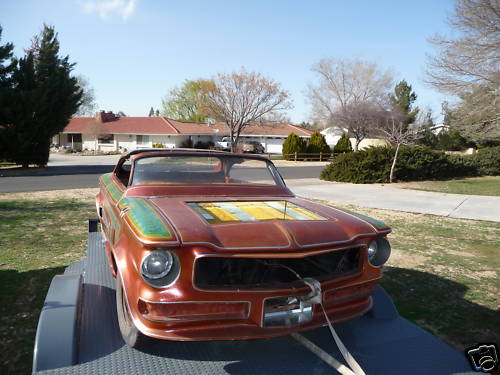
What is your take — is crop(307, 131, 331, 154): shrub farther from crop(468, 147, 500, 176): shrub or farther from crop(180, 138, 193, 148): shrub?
crop(468, 147, 500, 176): shrub

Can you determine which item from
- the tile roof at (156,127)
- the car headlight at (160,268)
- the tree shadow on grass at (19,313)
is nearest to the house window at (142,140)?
the tile roof at (156,127)

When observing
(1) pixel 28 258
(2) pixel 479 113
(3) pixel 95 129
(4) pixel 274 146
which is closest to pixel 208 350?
(1) pixel 28 258

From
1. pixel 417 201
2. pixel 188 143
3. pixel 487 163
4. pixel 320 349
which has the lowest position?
pixel 417 201

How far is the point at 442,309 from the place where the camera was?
12.8 ft

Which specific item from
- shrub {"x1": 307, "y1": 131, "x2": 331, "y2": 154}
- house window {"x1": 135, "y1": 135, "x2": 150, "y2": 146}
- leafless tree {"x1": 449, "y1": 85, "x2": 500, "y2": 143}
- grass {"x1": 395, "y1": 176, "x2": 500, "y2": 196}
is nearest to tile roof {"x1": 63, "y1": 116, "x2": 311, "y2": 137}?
house window {"x1": 135, "y1": 135, "x2": 150, "y2": 146}

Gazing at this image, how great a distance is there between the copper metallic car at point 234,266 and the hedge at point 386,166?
51.7 ft

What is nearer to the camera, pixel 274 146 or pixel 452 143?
pixel 452 143

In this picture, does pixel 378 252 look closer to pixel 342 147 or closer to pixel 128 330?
pixel 128 330

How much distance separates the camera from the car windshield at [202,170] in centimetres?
346

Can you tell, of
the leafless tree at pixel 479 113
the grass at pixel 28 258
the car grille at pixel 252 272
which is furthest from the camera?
the leafless tree at pixel 479 113

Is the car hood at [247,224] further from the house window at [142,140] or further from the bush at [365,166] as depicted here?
the house window at [142,140]

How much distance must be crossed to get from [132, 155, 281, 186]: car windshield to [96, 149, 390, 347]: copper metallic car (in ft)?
1.57

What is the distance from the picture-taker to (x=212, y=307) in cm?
206

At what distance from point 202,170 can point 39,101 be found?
20917 millimetres
